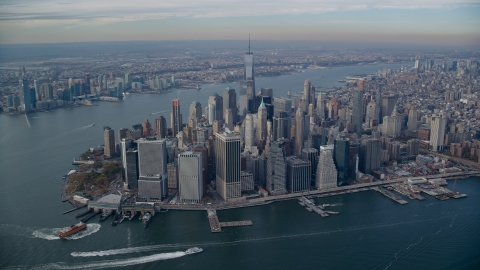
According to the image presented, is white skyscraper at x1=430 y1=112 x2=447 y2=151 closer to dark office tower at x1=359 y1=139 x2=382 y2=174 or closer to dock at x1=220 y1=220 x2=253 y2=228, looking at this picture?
dark office tower at x1=359 y1=139 x2=382 y2=174

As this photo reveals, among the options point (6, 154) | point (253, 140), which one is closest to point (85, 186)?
point (6, 154)

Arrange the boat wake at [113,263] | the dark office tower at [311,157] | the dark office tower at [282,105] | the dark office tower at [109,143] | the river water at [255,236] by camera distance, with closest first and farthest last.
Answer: the boat wake at [113,263] < the river water at [255,236] < the dark office tower at [311,157] < the dark office tower at [109,143] < the dark office tower at [282,105]

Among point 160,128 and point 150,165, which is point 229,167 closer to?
point 150,165

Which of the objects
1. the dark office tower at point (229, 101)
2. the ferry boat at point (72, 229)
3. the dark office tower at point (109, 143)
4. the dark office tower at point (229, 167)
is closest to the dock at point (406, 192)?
the dark office tower at point (229, 167)

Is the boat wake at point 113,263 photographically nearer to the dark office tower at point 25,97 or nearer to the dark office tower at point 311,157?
the dark office tower at point 311,157

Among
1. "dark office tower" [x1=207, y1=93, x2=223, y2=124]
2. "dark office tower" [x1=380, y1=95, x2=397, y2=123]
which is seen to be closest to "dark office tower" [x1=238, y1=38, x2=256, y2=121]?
"dark office tower" [x1=207, y1=93, x2=223, y2=124]

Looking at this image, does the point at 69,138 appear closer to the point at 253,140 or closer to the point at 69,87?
the point at 253,140

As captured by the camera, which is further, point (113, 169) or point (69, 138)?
point (69, 138)

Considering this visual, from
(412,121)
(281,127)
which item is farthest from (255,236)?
(412,121)
